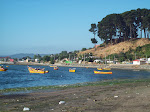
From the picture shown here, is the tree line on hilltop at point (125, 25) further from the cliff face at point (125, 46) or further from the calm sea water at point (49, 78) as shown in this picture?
the calm sea water at point (49, 78)

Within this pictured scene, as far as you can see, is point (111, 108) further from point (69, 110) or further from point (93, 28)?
point (93, 28)

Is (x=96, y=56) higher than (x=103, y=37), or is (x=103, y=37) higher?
(x=103, y=37)

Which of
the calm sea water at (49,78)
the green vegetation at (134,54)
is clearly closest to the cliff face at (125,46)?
the green vegetation at (134,54)

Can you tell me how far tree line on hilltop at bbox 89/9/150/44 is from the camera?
121 meters

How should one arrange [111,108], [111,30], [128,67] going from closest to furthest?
[111,108] < [128,67] < [111,30]

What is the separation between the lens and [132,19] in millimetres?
121312

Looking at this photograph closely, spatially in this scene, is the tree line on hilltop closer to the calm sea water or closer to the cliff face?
the cliff face

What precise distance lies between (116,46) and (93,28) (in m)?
23.7

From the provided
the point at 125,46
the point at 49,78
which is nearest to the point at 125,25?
the point at 125,46

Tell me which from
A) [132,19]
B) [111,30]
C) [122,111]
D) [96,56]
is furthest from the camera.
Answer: [96,56]

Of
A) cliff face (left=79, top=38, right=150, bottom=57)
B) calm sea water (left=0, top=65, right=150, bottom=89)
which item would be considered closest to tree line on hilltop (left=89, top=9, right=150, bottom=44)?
cliff face (left=79, top=38, right=150, bottom=57)

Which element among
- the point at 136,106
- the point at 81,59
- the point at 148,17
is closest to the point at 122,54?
the point at 148,17

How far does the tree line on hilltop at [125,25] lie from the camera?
121m

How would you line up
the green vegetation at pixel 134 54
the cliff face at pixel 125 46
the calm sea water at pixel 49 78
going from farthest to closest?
the cliff face at pixel 125 46, the green vegetation at pixel 134 54, the calm sea water at pixel 49 78
